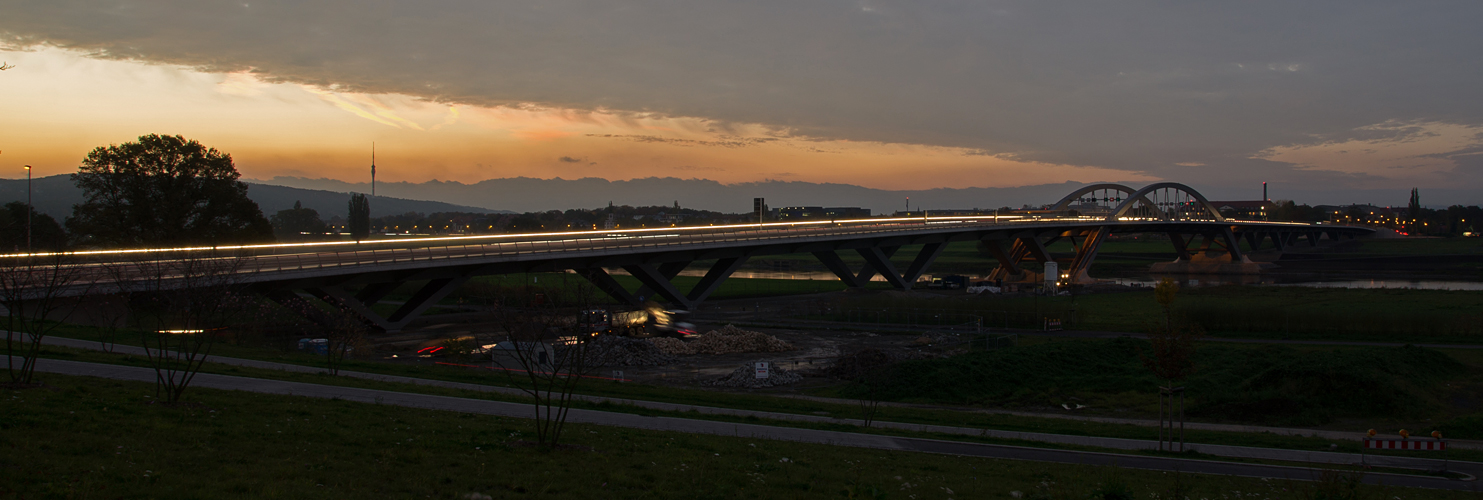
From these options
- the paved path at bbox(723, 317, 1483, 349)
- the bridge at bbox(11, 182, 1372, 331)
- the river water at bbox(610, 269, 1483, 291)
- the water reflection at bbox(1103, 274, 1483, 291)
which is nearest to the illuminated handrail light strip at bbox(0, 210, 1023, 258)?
the bridge at bbox(11, 182, 1372, 331)

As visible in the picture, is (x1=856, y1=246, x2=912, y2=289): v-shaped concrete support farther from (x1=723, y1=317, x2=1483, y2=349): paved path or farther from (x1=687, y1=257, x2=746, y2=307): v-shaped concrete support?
(x1=723, y1=317, x2=1483, y2=349): paved path

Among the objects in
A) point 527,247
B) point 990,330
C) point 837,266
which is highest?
point 527,247

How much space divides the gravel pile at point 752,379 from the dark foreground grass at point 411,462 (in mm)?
13419

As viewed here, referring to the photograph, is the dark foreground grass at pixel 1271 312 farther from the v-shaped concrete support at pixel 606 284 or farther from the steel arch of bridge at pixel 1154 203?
the steel arch of bridge at pixel 1154 203

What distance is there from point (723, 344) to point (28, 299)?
25023 millimetres

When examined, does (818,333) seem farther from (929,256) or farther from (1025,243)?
(1025,243)

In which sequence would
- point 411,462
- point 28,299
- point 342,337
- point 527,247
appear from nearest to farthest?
point 411,462 → point 28,299 → point 342,337 → point 527,247

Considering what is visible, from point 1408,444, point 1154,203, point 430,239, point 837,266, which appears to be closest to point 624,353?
point 430,239

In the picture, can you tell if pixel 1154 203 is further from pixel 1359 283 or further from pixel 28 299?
pixel 28 299

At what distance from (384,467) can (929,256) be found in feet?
235

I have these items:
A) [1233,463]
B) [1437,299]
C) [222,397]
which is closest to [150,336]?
[222,397]

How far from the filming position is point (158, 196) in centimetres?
5188

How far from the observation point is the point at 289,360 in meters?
24.3

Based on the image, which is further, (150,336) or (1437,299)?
(1437,299)
